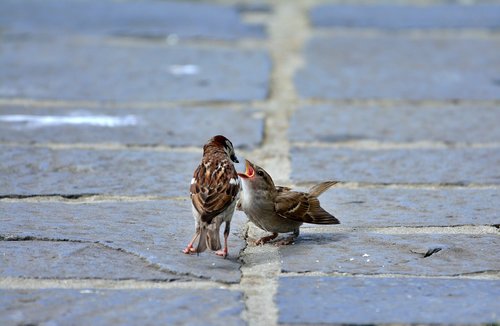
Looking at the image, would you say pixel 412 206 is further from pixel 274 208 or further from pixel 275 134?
pixel 275 134

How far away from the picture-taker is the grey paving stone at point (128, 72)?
22.2ft

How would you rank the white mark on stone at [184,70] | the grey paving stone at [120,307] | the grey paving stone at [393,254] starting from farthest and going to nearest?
the white mark on stone at [184,70], the grey paving stone at [393,254], the grey paving stone at [120,307]

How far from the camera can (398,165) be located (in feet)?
17.9

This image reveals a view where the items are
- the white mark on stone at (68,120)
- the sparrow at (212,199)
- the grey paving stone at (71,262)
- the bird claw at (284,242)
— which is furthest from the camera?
the white mark on stone at (68,120)

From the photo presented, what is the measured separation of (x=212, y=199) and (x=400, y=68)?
360 cm

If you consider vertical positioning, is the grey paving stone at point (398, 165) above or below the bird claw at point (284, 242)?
above

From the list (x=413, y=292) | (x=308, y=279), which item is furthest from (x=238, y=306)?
(x=413, y=292)

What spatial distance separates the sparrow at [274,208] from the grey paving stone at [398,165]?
2.38ft

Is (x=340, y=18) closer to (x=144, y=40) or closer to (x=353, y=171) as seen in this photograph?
(x=144, y=40)

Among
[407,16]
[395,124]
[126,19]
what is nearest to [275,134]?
[395,124]

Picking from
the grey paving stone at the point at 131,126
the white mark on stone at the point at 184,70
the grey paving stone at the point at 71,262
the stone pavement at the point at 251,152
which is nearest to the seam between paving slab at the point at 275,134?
the stone pavement at the point at 251,152

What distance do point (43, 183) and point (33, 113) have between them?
1342 mm

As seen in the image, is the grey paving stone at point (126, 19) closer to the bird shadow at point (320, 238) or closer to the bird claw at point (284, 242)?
the bird shadow at point (320, 238)

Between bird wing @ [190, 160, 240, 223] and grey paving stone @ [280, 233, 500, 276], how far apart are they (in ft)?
1.06
